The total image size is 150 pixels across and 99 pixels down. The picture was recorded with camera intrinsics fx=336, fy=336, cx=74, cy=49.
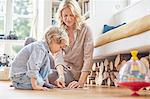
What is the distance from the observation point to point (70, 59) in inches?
116

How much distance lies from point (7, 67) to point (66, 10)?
7.84 ft

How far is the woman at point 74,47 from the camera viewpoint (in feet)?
9.07

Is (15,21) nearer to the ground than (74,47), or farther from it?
farther from it

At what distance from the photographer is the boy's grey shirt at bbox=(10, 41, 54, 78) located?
221 cm

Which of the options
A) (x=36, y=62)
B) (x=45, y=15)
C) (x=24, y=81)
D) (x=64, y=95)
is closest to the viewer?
(x=64, y=95)

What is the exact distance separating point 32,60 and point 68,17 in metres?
0.66

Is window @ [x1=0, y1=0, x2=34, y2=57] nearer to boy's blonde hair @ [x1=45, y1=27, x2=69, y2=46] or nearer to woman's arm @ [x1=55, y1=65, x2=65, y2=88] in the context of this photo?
woman's arm @ [x1=55, y1=65, x2=65, y2=88]

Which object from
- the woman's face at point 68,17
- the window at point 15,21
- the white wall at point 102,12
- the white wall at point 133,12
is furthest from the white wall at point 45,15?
the woman's face at point 68,17

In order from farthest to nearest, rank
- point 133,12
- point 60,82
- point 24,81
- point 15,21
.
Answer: point 15,21 < point 133,12 < point 60,82 < point 24,81

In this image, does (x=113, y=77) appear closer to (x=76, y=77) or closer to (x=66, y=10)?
(x=76, y=77)

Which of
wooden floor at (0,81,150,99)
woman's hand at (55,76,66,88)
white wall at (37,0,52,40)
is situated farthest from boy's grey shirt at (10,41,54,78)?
white wall at (37,0,52,40)

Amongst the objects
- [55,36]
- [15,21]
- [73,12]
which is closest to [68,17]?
[73,12]

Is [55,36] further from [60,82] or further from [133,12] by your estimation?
[133,12]

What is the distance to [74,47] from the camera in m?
2.91
